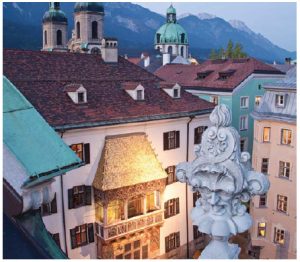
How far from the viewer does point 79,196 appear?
22.9 meters

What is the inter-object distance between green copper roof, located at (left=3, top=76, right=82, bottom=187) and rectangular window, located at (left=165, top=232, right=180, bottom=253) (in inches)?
883

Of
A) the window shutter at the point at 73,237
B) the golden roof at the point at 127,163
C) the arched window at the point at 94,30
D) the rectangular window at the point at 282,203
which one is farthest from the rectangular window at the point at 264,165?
the arched window at the point at 94,30

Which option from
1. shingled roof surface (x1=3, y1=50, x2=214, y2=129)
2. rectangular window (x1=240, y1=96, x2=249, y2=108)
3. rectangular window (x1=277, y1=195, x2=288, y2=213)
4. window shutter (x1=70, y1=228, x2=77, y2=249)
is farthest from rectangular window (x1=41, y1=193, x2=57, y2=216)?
rectangular window (x1=240, y1=96, x2=249, y2=108)

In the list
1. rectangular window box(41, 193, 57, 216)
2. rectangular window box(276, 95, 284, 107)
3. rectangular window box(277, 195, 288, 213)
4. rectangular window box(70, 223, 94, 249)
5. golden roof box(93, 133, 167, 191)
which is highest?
rectangular window box(276, 95, 284, 107)

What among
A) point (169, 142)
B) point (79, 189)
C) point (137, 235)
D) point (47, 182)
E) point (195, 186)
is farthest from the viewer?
point (169, 142)

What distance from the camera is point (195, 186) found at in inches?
150

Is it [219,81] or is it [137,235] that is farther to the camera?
[219,81]

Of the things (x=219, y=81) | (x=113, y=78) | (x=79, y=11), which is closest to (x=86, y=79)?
(x=113, y=78)

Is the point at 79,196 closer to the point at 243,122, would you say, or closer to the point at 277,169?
the point at 277,169

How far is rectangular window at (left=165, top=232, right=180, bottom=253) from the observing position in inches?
1057

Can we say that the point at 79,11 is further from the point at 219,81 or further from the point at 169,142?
the point at 169,142

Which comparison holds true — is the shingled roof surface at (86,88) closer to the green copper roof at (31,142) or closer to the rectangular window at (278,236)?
the rectangular window at (278,236)

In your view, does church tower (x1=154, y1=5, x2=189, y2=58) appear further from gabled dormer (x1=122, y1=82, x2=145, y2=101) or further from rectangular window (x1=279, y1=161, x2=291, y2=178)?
rectangular window (x1=279, y1=161, x2=291, y2=178)

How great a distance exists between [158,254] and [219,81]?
811 inches
